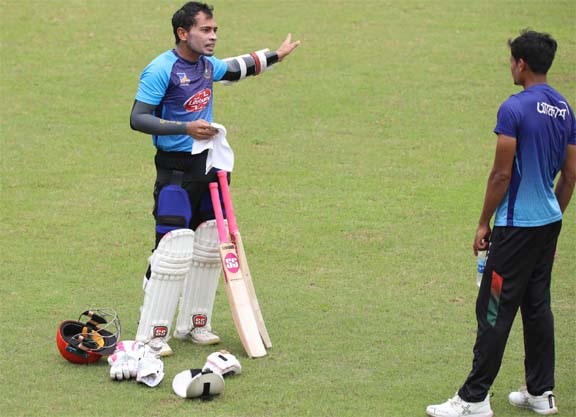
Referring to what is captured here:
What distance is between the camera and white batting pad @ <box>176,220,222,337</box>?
7.95 m

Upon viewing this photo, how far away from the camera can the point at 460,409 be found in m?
6.44

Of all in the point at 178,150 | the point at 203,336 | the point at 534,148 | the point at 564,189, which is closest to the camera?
the point at 534,148

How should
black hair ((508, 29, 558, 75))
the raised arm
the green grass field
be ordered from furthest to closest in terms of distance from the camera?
1. the raised arm
2. the green grass field
3. black hair ((508, 29, 558, 75))

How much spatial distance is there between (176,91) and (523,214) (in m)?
2.61

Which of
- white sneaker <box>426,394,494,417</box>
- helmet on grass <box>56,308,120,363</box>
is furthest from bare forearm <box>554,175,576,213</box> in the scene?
helmet on grass <box>56,308,120,363</box>

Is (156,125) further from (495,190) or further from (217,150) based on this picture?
(495,190)

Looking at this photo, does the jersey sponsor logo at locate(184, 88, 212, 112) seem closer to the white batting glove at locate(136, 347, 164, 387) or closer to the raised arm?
the raised arm

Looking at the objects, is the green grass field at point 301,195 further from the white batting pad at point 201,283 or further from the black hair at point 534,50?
the black hair at point 534,50

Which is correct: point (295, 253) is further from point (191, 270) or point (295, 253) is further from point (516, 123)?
point (516, 123)

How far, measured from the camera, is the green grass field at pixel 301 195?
7215mm

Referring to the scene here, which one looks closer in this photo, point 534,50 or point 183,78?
point 534,50

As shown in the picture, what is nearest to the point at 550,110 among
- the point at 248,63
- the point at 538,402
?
the point at 538,402

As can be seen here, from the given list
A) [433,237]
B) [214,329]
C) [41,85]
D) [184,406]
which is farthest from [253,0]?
[184,406]

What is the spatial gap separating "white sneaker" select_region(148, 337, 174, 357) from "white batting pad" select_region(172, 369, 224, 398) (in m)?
0.67
